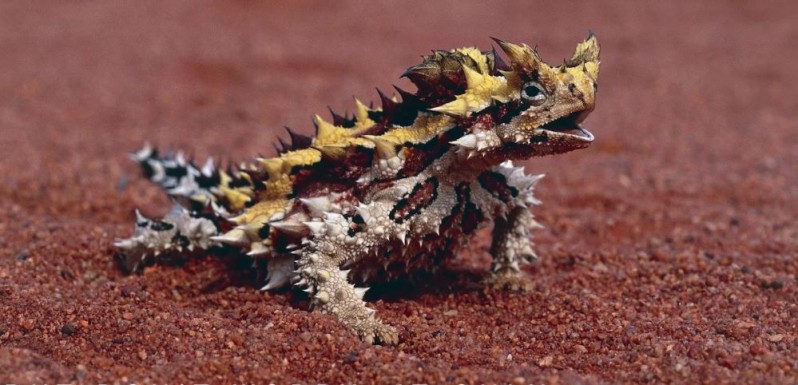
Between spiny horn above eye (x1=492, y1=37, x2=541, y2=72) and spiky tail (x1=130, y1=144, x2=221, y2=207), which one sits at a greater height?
spiny horn above eye (x1=492, y1=37, x2=541, y2=72)

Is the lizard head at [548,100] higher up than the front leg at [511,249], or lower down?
higher up

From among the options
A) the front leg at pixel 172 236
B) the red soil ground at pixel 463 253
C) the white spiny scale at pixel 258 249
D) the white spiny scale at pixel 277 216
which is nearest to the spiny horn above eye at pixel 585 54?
the red soil ground at pixel 463 253

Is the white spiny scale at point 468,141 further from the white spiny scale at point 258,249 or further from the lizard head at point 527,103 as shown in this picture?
the white spiny scale at point 258,249

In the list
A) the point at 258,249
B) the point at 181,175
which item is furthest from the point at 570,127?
the point at 181,175

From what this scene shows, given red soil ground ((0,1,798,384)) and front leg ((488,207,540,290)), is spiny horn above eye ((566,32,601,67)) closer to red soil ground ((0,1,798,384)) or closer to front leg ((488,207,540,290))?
front leg ((488,207,540,290))

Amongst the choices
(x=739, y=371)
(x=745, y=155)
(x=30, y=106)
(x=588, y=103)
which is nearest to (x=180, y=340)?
(x=588, y=103)

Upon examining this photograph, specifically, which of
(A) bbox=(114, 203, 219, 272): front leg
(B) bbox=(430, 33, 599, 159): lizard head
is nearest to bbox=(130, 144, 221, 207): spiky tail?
(A) bbox=(114, 203, 219, 272): front leg

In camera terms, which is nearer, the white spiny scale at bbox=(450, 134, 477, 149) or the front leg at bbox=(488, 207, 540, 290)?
the white spiny scale at bbox=(450, 134, 477, 149)
